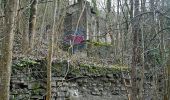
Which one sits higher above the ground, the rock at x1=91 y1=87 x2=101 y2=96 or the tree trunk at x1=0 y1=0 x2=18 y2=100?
the tree trunk at x1=0 y1=0 x2=18 y2=100

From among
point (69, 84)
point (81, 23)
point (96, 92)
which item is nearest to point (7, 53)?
point (69, 84)

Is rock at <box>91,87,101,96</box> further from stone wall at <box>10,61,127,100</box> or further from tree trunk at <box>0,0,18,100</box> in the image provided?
tree trunk at <box>0,0,18,100</box>

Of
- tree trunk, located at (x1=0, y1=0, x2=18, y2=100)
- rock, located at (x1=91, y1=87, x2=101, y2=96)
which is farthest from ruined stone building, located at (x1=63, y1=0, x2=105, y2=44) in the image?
tree trunk, located at (x1=0, y1=0, x2=18, y2=100)

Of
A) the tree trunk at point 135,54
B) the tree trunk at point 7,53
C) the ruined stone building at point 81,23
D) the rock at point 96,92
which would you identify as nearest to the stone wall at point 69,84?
the rock at point 96,92

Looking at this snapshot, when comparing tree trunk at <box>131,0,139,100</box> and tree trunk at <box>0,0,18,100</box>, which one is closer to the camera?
tree trunk at <box>0,0,18,100</box>

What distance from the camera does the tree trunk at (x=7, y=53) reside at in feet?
18.7

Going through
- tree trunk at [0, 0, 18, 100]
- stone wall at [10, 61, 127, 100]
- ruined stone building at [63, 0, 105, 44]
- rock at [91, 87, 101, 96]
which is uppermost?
ruined stone building at [63, 0, 105, 44]

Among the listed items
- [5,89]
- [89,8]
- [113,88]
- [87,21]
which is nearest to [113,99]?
[113,88]

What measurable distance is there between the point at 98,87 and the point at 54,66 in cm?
187

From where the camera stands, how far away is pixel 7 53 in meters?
5.75

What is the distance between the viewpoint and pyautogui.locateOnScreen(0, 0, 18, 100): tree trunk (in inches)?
224

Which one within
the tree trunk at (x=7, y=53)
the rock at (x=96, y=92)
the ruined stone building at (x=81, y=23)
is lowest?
the rock at (x=96, y=92)

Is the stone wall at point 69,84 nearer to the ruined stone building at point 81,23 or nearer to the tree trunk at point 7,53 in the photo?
the tree trunk at point 7,53

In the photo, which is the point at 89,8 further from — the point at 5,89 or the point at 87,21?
the point at 5,89
